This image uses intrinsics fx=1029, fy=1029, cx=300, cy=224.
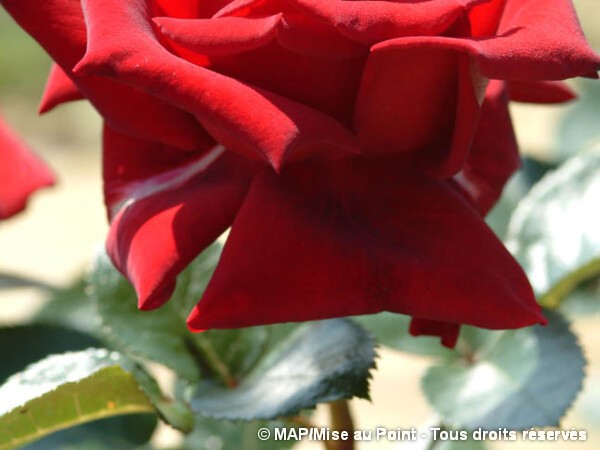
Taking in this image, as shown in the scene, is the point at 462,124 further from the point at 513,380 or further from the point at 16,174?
the point at 16,174

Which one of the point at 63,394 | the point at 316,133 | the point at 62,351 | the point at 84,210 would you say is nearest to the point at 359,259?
the point at 316,133

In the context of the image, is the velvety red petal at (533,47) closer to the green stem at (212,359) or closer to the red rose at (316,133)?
the red rose at (316,133)

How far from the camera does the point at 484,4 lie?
1.19ft

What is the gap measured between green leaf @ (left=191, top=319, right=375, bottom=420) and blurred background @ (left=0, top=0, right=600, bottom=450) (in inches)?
1.0

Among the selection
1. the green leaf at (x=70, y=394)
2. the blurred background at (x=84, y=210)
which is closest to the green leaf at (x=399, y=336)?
the blurred background at (x=84, y=210)

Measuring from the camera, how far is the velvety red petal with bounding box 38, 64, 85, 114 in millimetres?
433

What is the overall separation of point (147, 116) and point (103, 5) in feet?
0.18

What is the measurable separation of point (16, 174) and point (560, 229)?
0.32m

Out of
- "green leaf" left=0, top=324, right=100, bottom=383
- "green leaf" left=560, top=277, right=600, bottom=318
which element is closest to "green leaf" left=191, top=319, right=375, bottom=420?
"green leaf" left=0, top=324, right=100, bottom=383

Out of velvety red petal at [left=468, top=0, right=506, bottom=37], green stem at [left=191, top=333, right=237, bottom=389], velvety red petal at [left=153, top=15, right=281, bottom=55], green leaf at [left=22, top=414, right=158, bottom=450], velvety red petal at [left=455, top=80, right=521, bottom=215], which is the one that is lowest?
green leaf at [left=22, top=414, right=158, bottom=450]

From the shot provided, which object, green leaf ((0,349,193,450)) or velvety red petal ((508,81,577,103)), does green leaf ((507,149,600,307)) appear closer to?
velvety red petal ((508,81,577,103))

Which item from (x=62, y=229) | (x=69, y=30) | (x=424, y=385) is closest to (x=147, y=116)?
(x=69, y=30)

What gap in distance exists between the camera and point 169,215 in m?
0.38

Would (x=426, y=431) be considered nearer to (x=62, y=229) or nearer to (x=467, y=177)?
(x=467, y=177)
